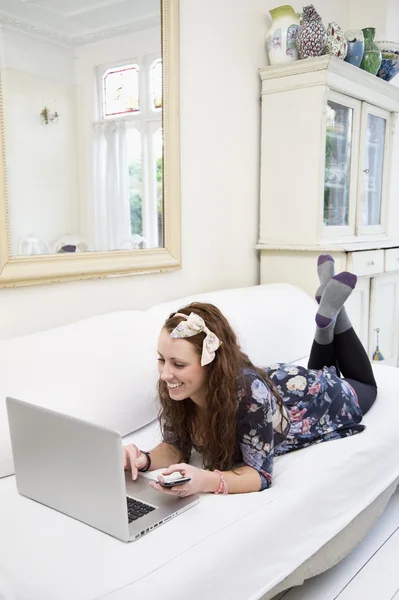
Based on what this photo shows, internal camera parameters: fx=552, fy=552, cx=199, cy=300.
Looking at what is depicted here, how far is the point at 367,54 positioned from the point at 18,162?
193cm

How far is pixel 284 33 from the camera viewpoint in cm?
253

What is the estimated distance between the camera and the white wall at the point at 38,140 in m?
1.66

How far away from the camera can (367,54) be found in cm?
276

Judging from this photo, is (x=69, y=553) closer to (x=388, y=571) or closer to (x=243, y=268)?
(x=388, y=571)

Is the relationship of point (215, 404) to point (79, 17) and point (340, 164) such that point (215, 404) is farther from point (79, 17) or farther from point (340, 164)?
point (340, 164)

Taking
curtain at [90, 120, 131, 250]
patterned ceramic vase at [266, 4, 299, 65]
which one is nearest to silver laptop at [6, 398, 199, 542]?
curtain at [90, 120, 131, 250]

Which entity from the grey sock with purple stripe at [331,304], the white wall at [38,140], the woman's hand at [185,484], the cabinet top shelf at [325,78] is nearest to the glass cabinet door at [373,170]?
the cabinet top shelf at [325,78]

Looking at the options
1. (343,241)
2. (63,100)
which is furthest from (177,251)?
(343,241)

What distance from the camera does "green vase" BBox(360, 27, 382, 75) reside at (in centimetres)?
276

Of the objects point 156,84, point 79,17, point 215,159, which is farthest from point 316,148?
point 79,17

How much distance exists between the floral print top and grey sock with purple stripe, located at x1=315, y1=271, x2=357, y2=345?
4.9 inches

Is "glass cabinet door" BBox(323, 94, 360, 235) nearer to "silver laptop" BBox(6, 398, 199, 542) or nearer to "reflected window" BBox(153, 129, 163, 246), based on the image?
"reflected window" BBox(153, 129, 163, 246)

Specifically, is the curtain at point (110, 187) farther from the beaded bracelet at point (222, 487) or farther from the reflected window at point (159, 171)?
the beaded bracelet at point (222, 487)

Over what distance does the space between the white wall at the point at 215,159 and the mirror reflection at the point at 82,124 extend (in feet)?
0.61
